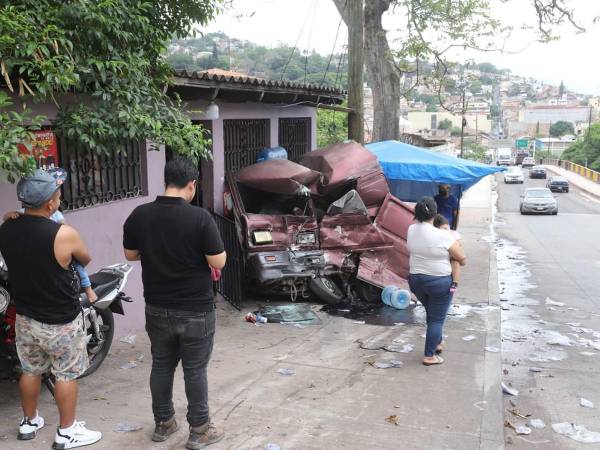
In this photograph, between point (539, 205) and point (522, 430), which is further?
point (539, 205)

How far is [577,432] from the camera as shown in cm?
512

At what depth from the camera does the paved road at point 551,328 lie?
18.4 ft

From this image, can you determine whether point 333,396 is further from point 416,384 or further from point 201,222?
point 201,222

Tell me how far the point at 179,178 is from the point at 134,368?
8.65 ft

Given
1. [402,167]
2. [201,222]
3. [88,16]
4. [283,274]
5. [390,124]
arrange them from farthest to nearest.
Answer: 1. [390,124]
2. [402,167]
3. [283,274]
4. [88,16]
5. [201,222]

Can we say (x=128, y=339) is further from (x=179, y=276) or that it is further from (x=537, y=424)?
(x=537, y=424)

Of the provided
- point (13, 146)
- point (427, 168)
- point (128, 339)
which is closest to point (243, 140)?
point (427, 168)

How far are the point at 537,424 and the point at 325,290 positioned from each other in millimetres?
3801

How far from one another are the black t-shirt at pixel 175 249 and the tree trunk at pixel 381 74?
1350cm

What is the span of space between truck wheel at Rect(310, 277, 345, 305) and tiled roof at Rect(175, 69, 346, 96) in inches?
115

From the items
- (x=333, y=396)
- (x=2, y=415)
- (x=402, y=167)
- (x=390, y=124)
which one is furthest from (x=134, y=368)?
(x=390, y=124)

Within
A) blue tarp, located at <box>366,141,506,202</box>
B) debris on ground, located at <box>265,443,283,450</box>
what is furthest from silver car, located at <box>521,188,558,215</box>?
debris on ground, located at <box>265,443,283,450</box>

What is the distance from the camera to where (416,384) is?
5.65 m

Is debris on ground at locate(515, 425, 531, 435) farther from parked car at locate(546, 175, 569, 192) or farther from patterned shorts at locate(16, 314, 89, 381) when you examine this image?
parked car at locate(546, 175, 569, 192)
